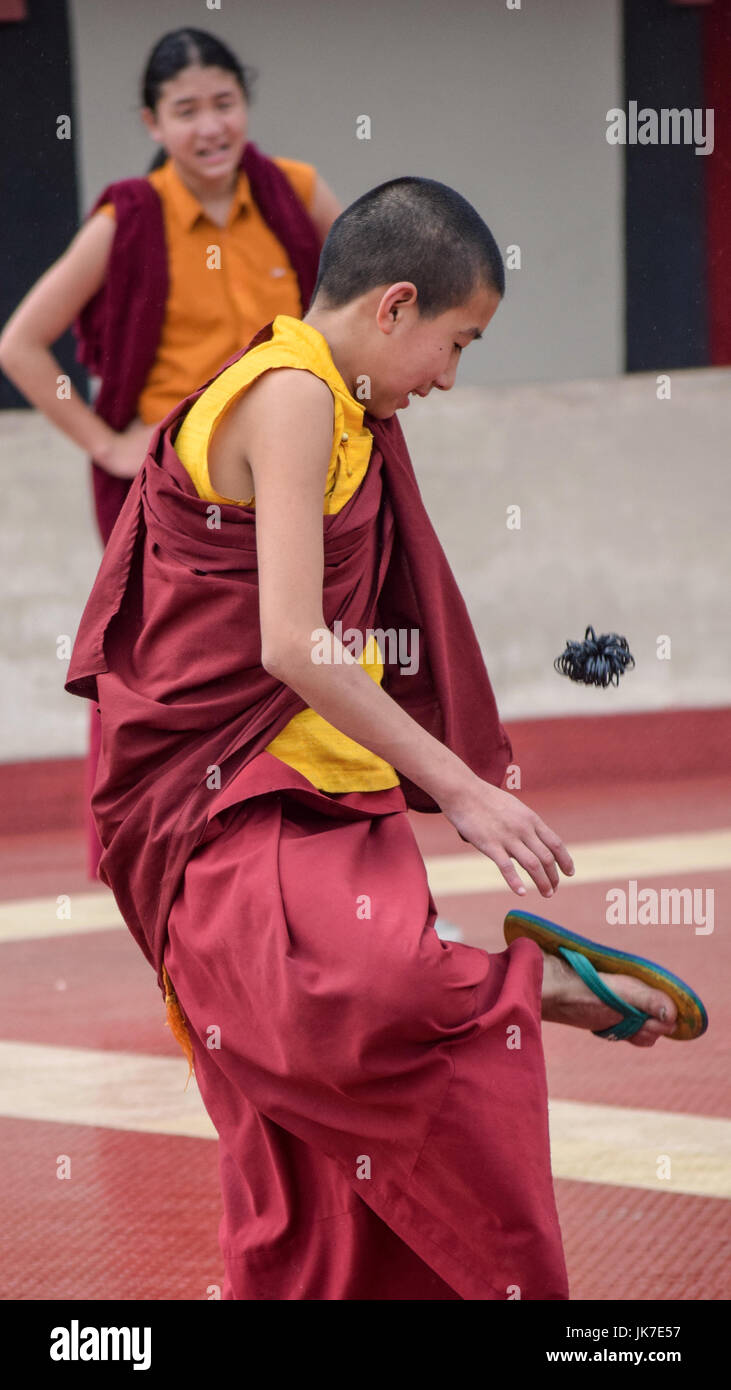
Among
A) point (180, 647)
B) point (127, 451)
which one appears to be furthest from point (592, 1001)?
point (127, 451)

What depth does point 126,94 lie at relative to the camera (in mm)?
5383

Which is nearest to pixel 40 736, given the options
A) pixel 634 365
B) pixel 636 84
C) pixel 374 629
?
pixel 634 365

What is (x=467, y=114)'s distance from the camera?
5.74 meters

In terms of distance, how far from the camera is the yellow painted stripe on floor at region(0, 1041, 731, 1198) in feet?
8.37

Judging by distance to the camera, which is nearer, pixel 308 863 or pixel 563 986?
pixel 308 863

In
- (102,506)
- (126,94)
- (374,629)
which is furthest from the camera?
(126,94)

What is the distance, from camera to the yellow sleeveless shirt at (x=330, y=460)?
6.29 feet

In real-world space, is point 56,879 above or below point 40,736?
below

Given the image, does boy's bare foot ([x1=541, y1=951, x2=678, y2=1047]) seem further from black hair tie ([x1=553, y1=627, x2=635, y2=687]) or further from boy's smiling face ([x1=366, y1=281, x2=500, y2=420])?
boy's smiling face ([x1=366, y1=281, x2=500, y2=420])

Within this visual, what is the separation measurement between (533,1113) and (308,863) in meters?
Answer: 0.33

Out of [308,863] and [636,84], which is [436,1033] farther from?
[636,84]

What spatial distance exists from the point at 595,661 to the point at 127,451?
1724mm

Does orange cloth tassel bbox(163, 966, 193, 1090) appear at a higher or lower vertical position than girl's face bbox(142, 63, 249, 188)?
lower

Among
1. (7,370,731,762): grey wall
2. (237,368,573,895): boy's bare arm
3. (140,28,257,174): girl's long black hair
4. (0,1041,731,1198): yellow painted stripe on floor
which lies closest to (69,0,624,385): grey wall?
(7,370,731,762): grey wall
